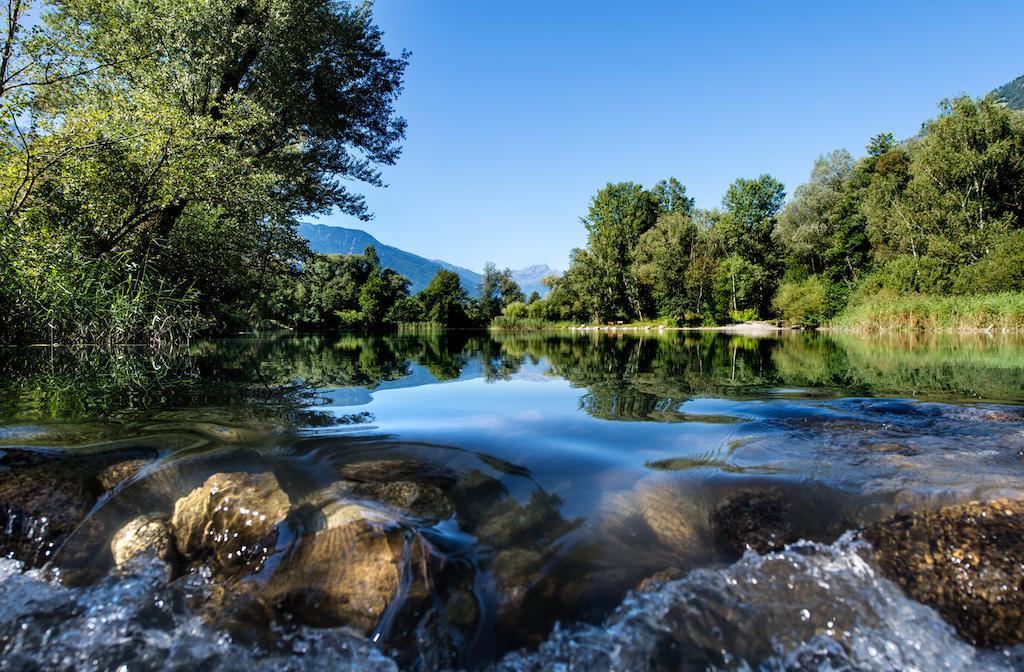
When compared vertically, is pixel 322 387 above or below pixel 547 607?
above

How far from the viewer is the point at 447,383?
880 cm

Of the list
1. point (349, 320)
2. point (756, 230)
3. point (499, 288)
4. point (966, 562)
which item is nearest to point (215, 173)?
point (966, 562)

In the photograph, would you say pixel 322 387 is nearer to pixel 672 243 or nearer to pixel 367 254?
pixel 672 243

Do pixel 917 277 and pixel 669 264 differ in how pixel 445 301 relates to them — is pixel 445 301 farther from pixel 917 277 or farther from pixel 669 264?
pixel 917 277

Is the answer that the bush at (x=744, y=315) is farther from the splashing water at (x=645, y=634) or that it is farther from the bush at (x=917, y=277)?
the splashing water at (x=645, y=634)

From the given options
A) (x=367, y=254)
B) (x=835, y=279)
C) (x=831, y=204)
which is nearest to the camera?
(x=835, y=279)

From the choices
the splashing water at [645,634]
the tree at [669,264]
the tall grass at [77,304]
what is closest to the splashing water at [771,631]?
the splashing water at [645,634]

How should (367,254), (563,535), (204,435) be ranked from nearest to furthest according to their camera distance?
(563,535), (204,435), (367,254)

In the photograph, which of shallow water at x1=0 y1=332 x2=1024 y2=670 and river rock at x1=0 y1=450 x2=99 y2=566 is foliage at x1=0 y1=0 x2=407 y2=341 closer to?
shallow water at x1=0 y1=332 x2=1024 y2=670

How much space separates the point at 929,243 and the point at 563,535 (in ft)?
140

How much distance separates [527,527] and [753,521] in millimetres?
1317

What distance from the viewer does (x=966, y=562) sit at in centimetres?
251

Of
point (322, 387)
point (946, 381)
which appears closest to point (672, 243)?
point (946, 381)

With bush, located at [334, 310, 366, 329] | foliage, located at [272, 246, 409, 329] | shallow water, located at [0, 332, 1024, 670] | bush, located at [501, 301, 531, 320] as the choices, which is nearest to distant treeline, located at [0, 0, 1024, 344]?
shallow water, located at [0, 332, 1024, 670]
